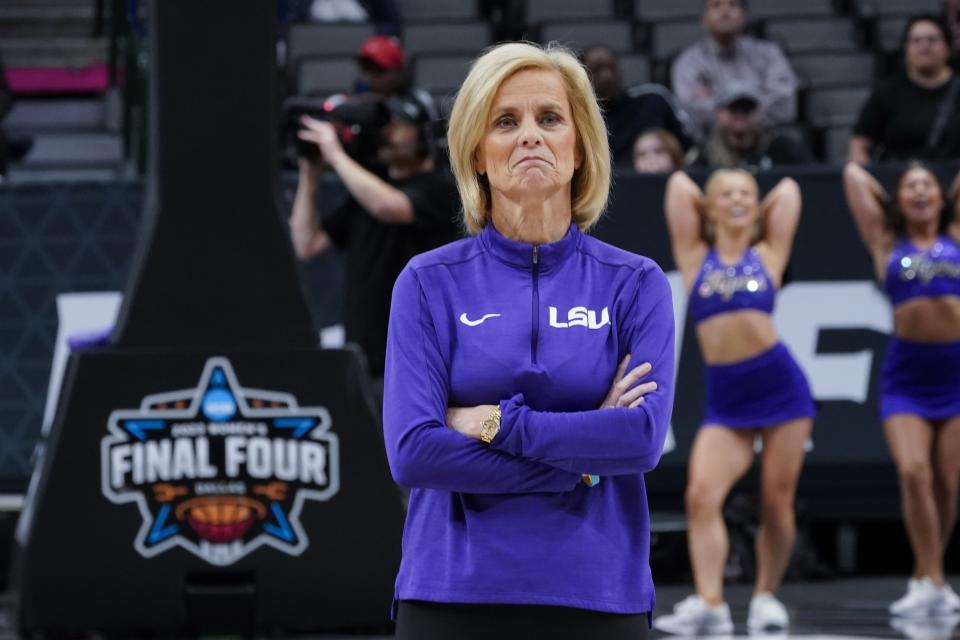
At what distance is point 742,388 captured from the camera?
659 cm

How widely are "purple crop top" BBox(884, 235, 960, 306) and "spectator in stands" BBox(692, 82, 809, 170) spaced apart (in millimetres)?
896

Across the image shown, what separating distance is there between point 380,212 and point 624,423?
4.04m

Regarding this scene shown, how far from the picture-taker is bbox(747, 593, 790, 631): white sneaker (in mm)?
6301

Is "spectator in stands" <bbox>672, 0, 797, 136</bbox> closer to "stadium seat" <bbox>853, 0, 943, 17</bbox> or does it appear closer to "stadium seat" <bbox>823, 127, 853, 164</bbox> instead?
"stadium seat" <bbox>823, 127, 853, 164</bbox>

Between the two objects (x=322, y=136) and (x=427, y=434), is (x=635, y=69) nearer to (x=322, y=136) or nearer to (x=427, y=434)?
(x=322, y=136)

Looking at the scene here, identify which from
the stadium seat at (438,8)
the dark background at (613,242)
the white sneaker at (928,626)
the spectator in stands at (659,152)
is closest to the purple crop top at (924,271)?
the dark background at (613,242)

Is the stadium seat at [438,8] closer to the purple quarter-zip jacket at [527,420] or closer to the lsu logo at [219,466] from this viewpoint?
the lsu logo at [219,466]

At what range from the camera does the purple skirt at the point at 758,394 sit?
6.59 meters

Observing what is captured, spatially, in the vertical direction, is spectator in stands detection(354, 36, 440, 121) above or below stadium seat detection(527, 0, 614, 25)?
below

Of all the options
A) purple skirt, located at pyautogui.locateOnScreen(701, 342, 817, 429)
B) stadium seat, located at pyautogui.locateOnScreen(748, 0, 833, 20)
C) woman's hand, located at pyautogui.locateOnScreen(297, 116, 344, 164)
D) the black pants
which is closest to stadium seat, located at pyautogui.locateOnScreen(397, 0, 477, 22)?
stadium seat, located at pyautogui.locateOnScreen(748, 0, 833, 20)

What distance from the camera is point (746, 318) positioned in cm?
665

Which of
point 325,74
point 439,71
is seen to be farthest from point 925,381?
point 325,74

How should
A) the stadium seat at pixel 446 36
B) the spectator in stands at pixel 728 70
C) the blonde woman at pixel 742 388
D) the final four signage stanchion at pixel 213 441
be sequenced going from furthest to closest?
the stadium seat at pixel 446 36 < the spectator in stands at pixel 728 70 < the blonde woman at pixel 742 388 < the final four signage stanchion at pixel 213 441

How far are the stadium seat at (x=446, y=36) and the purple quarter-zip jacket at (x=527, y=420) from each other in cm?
749
